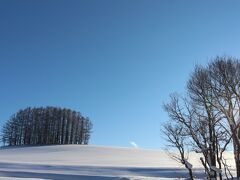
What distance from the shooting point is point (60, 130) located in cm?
9294

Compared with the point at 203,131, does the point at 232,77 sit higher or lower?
higher

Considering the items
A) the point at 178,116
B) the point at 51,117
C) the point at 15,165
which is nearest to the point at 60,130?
the point at 51,117

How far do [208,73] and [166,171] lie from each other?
17.9m

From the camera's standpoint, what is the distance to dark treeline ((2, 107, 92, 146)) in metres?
91.7

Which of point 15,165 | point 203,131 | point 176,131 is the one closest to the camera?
point 203,131

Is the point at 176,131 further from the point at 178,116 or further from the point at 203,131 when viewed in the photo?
the point at 203,131

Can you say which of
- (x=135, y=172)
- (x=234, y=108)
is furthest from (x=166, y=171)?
(x=234, y=108)

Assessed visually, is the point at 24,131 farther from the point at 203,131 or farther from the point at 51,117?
the point at 203,131

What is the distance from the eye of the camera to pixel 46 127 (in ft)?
302

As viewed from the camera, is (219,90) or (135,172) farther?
(135,172)

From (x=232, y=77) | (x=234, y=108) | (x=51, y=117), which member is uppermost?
(x=51, y=117)

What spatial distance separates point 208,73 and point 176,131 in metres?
4.80

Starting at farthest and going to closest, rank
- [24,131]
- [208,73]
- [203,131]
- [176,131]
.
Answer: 1. [24,131]
2. [176,131]
3. [208,73]
4. [203,131]

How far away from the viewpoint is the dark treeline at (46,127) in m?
91.7
